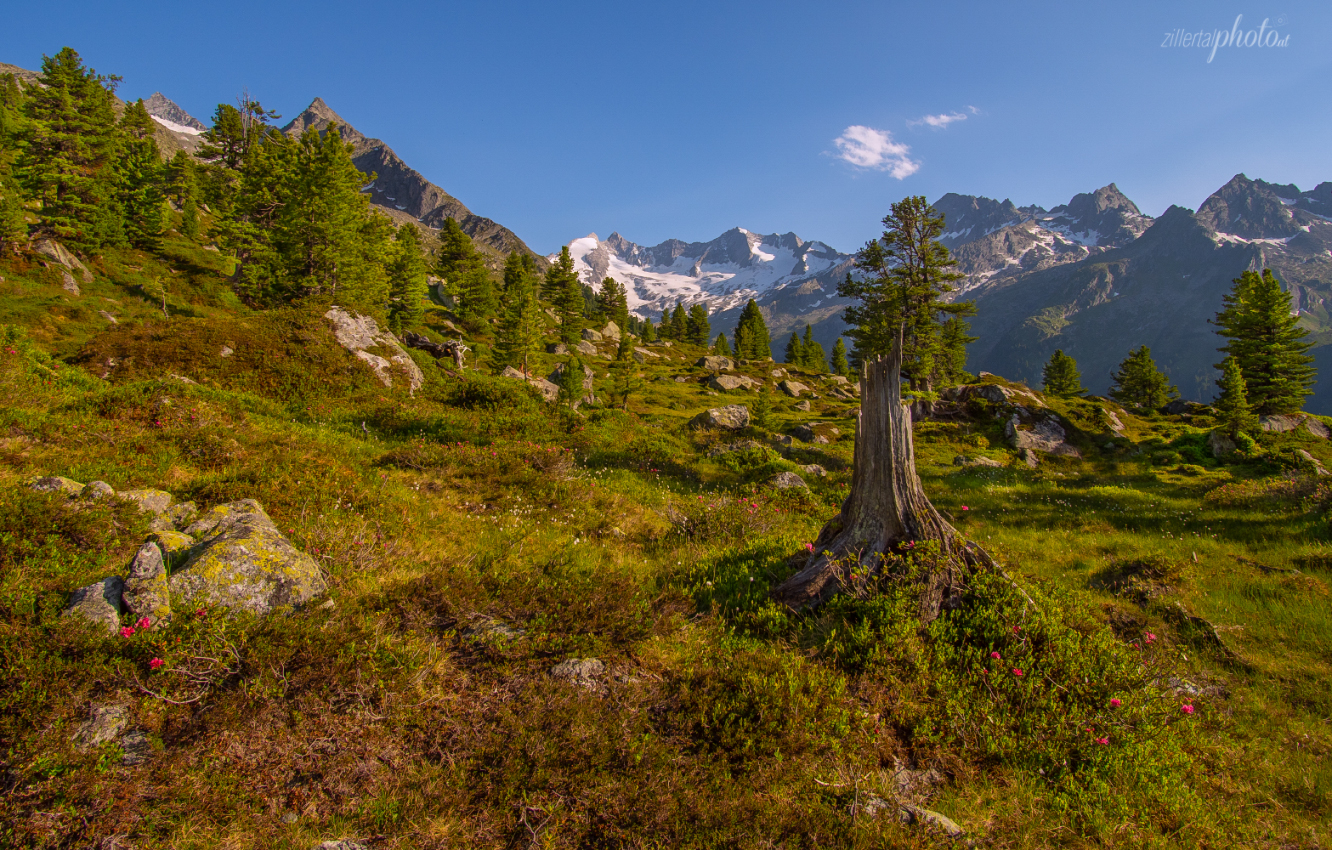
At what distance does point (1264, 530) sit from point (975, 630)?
10.5 metres

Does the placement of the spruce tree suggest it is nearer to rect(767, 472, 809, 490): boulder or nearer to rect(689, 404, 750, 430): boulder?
rect(689, 404, 750, 430): boulder

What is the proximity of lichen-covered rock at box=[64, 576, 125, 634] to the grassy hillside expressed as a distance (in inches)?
4.4

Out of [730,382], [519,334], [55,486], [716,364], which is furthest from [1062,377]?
[55,486]

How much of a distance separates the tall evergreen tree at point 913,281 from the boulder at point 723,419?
10.6m

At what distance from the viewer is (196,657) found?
405cm

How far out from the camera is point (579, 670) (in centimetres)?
495

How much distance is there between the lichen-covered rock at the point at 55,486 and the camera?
5.80m

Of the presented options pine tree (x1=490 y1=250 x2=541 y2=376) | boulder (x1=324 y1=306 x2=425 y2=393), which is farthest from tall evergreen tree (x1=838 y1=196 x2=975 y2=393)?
boulder (x1=324 y1=306 x2=425 y2=393)

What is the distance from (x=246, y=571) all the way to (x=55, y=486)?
3.25 m

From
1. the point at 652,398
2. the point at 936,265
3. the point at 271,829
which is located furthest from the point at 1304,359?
the point at 271,829

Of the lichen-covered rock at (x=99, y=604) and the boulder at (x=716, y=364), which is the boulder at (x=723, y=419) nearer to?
the lichen-covered rock at (x=99, y=604)

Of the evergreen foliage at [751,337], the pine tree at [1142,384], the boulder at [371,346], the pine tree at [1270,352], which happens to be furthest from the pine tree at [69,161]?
the pine tree at [1142,384]

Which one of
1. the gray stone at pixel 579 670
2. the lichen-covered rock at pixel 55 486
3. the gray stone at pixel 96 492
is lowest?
the gray stone at pixel 579 670

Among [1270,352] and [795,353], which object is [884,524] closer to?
[1270,352]
